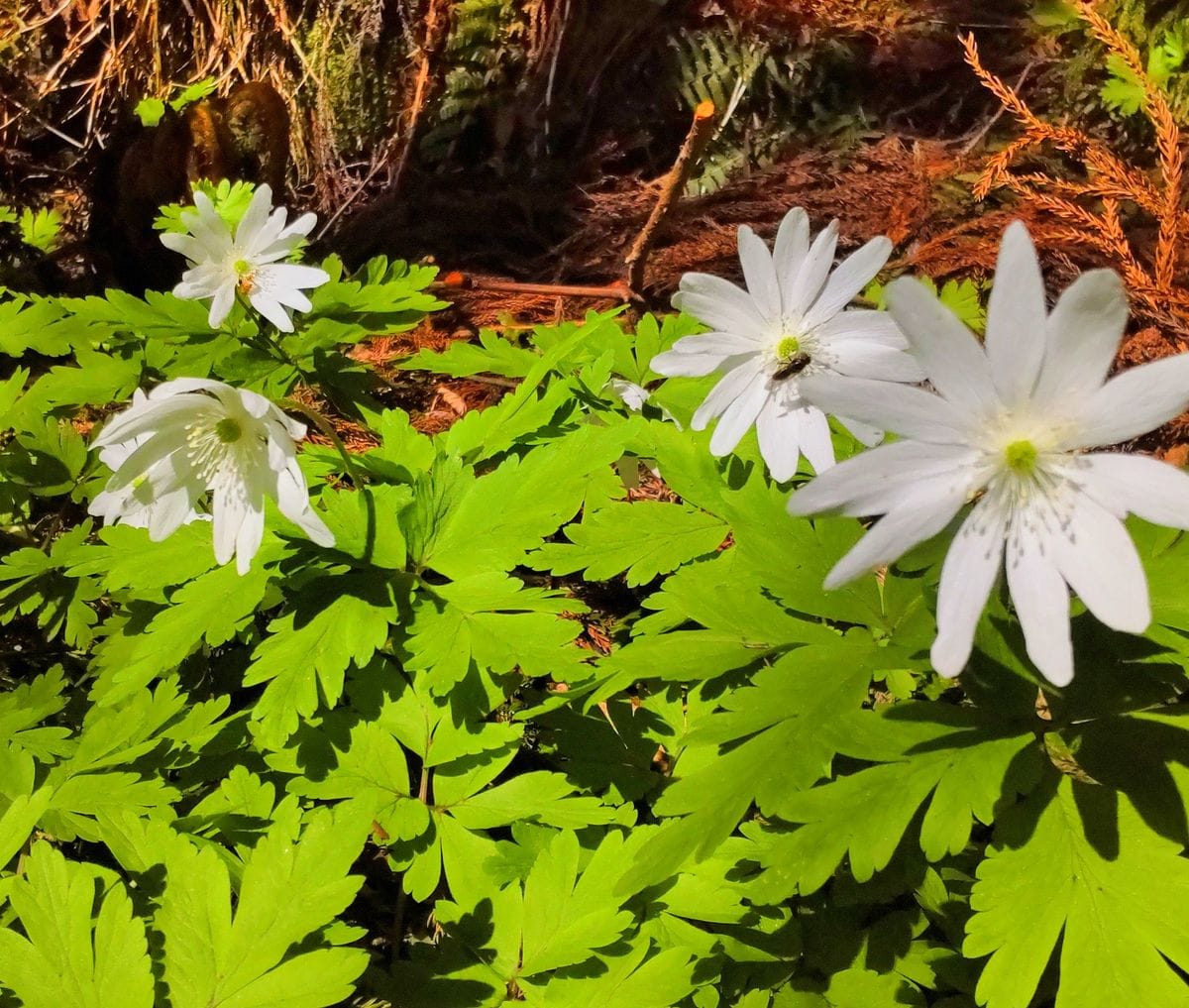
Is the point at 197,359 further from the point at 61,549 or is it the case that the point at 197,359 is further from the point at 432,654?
the point at 432,654

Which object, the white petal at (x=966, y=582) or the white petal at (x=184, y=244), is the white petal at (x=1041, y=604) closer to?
the white petal at (x=966, y=582)

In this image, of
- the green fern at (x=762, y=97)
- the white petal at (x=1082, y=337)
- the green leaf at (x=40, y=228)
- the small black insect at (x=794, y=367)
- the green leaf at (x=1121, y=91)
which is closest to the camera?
the white petal at (x=1082, y=337)

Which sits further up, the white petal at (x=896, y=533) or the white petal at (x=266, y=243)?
the white petal at (x=266, y=243)

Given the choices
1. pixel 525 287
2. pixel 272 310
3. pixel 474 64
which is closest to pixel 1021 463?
pixel 272 310

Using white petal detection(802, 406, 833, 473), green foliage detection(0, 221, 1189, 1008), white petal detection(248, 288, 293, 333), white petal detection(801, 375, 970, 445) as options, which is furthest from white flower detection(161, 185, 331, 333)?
white petal detection(801, 375, 970, 445)

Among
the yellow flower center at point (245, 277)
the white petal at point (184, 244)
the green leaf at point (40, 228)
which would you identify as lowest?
the white petal at point (184, 244)

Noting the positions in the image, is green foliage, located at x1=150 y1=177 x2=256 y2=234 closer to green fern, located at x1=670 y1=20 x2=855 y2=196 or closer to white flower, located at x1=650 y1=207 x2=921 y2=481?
white flower, located at x1=650 y1=207 x2=921 y2=481

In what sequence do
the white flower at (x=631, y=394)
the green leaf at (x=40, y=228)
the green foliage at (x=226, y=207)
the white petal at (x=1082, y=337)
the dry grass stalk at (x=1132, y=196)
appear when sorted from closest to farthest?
the white petal at (x=1082, y=337) → the white flower at (x=631, y=394) → the dry grass stalk at (x=1132, y=196) → the green foliage at (x=226, y=207) → the green leaf at (x=40, y=228)

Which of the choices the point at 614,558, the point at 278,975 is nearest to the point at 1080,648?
the point at 614,558

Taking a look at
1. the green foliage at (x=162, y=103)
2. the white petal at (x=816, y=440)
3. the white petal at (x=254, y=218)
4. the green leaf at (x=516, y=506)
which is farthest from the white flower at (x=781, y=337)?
the green foliage at (x=162, y=103)
